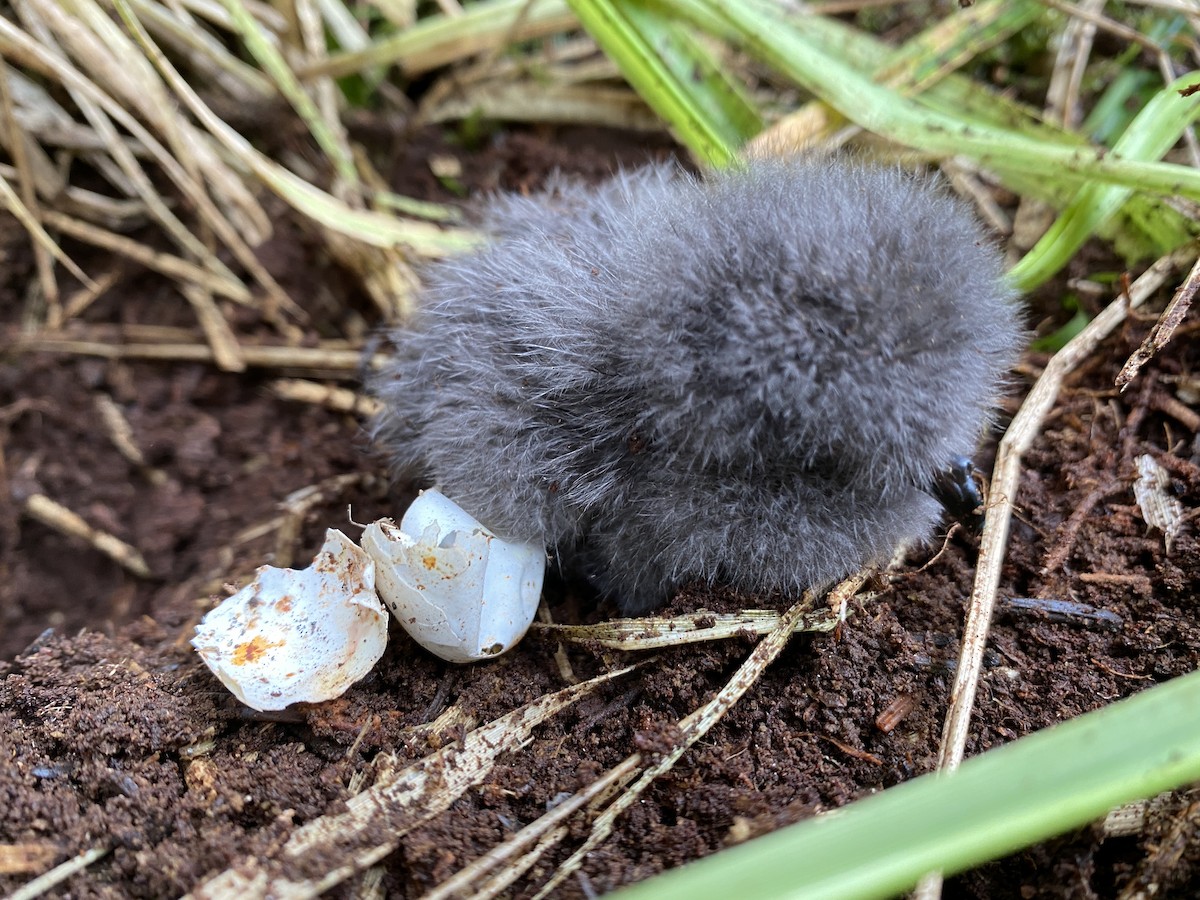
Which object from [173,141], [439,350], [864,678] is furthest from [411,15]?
[864,678]

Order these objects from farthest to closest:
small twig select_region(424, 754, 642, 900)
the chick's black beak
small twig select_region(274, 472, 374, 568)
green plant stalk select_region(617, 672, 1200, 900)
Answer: small twig select_region(274, 472, 374, 568)
the chick's black beak
small twig select_region(424, 754, 642, 900)
green plant stalk select_region(617, 672, 1200, 900)

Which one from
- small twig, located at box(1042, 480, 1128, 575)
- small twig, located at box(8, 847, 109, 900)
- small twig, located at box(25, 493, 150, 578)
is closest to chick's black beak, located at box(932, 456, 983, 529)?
small twig, located at box(1042, 480, 1128, 575)

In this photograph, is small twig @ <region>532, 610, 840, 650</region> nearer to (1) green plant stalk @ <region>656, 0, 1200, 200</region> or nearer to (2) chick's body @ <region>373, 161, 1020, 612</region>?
(2) chick's body @ <region>373, 161, 1020, 612</region>

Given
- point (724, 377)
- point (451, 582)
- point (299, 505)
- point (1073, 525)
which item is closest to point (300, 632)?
point (451, 582)

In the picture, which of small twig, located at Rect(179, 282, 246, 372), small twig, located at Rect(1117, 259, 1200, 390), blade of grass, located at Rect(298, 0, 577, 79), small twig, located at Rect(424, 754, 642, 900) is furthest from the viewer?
blade of grass, located at Rect(298, 0, 577, 79)

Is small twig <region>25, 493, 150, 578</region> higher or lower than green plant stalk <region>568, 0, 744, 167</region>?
lower

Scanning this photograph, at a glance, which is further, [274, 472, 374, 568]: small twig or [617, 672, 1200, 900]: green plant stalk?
[274, 472, 374, 568]: small twig

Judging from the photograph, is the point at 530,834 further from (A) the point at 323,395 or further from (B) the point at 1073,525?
(A) the point at 323,395

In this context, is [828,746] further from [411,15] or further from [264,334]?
[411,15]
